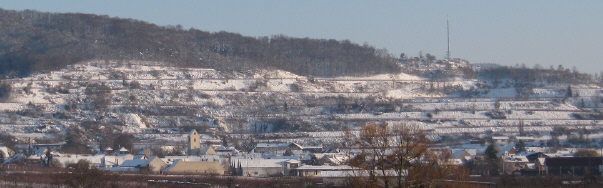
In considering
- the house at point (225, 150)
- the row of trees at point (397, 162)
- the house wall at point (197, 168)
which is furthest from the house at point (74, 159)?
the row of trees at point (397, 162)

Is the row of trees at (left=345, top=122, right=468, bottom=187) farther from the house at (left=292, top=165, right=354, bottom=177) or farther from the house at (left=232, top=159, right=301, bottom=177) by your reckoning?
the house at (left=232, top=159, right=301, bottom=177)

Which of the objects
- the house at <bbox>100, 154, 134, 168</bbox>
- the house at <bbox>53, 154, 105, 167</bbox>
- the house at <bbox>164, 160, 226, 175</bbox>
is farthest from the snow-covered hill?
the house at <bbox>164, 160, 226, 175</bbox>

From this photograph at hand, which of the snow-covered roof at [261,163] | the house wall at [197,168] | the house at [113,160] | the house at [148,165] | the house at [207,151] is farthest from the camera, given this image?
the house at [207,151]

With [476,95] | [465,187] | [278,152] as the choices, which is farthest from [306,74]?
[465,187]

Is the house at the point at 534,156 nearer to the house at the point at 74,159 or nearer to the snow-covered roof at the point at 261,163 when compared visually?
the snow-covered roof at the point at 261,163

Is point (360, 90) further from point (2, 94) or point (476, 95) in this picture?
point (2, 94)
